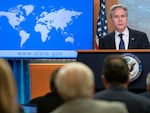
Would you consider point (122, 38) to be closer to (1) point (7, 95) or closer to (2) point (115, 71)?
(2) point (115, 71)

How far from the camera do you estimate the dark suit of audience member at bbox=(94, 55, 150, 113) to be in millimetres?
3354

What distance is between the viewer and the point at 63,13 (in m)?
8.36

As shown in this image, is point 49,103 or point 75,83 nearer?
point 75,83

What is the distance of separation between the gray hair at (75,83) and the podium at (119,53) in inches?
99.4

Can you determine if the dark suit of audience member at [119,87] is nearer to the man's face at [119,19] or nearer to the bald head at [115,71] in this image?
the bald head at [115,71]

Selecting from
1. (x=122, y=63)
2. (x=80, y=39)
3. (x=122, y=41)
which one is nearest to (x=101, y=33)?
(x=80, y=39)

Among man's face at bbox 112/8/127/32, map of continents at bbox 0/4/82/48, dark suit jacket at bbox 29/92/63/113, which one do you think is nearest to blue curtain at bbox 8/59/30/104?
map of continents at bbox 0/4/82/48

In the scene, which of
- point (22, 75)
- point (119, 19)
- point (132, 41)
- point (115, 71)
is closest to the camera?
point (115, 71)

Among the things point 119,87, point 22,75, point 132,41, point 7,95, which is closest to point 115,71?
point 119,87

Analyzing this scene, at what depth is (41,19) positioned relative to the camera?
8.35 metres

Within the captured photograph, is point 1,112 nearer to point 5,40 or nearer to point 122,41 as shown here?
point 122,41

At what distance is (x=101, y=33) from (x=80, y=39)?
1.33 ft

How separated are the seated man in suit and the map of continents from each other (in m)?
1.71

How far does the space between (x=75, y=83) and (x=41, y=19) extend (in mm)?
5912
